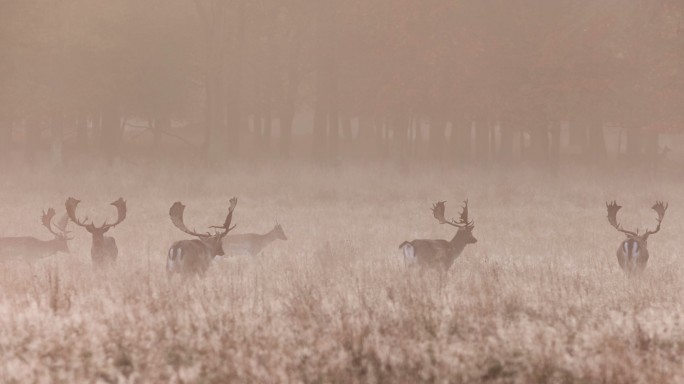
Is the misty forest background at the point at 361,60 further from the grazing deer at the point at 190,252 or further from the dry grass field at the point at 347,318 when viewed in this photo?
the grazing deer at the point at 190,252

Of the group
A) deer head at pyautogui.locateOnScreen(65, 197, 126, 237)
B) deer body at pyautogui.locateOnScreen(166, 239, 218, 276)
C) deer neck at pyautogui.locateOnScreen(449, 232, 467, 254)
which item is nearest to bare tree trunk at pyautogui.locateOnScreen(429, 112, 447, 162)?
deer neck at pyautogui.locateOnScreen(449, 232, 467, 254)

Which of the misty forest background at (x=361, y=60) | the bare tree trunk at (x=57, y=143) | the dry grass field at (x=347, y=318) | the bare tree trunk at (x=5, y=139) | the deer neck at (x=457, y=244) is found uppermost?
the misty forest background at (x=361, y=60)

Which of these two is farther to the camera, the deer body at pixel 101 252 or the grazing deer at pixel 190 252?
the deer body at pixel 101 252

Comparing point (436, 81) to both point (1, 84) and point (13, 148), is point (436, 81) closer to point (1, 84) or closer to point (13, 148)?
point (1, 84)

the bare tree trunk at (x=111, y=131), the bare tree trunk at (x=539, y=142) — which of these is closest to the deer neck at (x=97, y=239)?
the bare tree trunk at (x=539, y=142)

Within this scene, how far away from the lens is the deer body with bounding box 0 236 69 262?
12188 mm

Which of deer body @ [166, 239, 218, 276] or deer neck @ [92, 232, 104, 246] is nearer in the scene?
deer body @ [166, 239, 218, 276]

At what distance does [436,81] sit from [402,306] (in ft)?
87.6

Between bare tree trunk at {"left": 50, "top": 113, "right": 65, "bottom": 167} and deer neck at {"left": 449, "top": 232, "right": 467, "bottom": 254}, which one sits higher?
bare tree trunk at {"left": 50, "top": 113, "right": 65, "bottom": 167}

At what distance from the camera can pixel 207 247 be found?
33.3 ft

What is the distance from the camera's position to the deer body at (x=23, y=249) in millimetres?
12188

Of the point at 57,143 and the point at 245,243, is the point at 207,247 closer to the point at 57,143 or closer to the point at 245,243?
the point at 245,243

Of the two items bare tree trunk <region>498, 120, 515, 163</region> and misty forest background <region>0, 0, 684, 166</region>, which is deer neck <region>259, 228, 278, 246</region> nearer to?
misty forest background <region>0, 0, 684, 166</region>

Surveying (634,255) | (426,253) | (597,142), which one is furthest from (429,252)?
(597,142)
